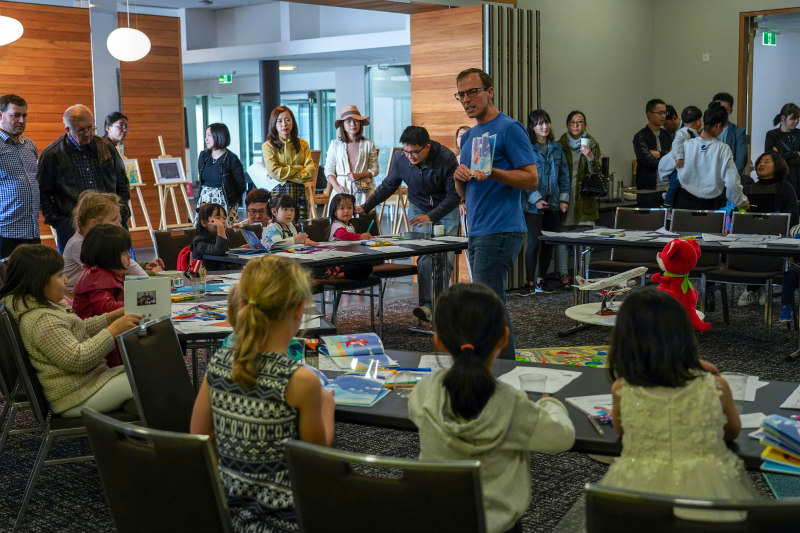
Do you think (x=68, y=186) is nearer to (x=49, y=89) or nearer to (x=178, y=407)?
(x=178, y=407)

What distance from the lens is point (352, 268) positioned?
22.2 ft

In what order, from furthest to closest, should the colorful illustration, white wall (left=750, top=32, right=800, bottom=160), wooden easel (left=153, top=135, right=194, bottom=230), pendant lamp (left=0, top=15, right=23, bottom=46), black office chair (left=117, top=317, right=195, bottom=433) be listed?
wooden easel (left=153, top=135, right=194, bottom=230) < white wall (left=750, top=32, right=800, bottom=160) < pendant lamp (left=0, top=15, right=23, bottom=46) < the colorful illustration < black office chair (left=117, top=317, right=195, bottom=433)

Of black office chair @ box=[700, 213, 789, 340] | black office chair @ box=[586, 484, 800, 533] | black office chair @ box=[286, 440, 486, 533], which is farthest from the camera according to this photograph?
black office chair @ box=[700, 213, 789, 340]

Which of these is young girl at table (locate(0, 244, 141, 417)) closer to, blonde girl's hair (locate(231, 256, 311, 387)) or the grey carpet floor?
the grey carpet floor

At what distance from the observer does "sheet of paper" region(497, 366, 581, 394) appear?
2.88 metres

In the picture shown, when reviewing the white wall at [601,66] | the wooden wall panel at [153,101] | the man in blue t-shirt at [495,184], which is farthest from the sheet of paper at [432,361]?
the wooden wall panel at [153,101]

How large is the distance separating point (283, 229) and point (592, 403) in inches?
166


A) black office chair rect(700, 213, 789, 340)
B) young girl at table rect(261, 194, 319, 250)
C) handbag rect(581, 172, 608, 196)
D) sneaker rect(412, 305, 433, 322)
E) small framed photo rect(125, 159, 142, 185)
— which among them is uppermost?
small framed photo rect(125, 159, 142, 185)

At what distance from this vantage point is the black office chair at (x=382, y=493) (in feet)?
5.81

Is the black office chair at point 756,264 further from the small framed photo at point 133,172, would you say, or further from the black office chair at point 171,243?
the small framed photo at point 133,172

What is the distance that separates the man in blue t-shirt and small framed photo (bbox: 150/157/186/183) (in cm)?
830

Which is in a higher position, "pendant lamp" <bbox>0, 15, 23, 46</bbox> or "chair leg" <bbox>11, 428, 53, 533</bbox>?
"pendant lamp" <bbox>0, 15, 23, 46</bbox>

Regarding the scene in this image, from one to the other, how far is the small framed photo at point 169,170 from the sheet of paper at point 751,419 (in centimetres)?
1097

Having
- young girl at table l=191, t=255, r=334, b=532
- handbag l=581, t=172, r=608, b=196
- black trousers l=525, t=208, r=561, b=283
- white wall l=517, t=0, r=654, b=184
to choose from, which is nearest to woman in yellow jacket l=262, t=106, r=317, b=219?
black trousers l=525, t=208, r=561, b=283
